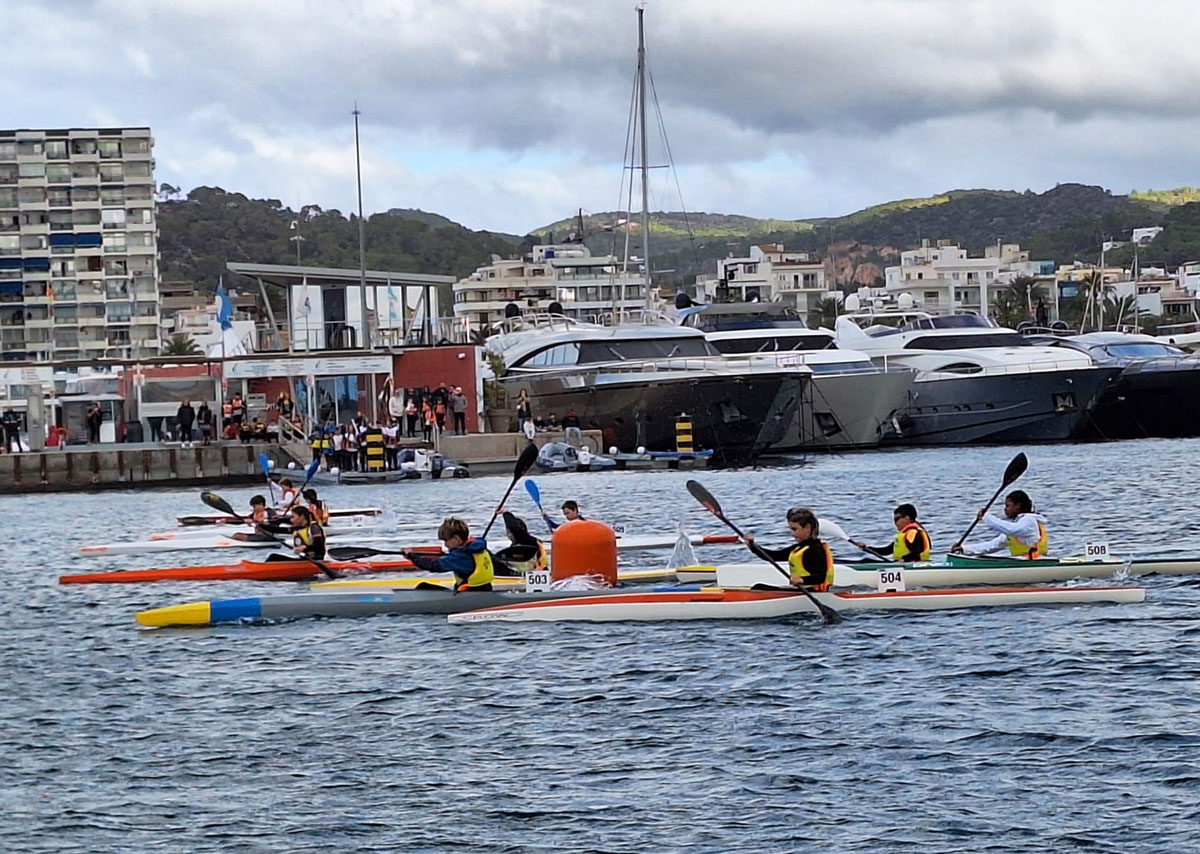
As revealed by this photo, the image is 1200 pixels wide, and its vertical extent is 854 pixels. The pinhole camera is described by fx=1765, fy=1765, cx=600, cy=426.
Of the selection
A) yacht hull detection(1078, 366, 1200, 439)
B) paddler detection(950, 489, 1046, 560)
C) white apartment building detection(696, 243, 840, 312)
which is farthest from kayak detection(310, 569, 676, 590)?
white apartment building detection(696, 243, 840, 312)

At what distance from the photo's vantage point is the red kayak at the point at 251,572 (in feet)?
83.9

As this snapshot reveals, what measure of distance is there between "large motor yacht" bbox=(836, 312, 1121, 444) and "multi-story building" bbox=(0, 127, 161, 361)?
76851 mm

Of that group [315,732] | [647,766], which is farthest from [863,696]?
[315,732]

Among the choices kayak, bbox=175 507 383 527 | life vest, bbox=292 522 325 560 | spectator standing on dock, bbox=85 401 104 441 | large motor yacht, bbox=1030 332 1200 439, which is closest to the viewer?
life vest, bbox=292 522 325 560

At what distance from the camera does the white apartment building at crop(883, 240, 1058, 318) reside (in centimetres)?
14512

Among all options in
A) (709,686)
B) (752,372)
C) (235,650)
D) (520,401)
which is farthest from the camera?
(520,401)

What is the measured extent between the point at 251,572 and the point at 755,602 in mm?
9370

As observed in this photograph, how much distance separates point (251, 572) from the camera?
86.1ft

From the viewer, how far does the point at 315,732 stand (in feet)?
52.4

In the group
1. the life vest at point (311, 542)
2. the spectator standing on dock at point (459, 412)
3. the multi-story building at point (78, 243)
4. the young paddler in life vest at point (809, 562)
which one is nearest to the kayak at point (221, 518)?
the life vest at point (311, 542)

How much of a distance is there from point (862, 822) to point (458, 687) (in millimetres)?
6023

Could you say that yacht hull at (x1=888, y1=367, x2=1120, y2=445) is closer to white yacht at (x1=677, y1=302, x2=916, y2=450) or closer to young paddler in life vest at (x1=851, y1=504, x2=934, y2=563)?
white yacht at (x1=677, y1=302, x2=916, y2=450)

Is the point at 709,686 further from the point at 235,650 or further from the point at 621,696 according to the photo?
the point at 235,650

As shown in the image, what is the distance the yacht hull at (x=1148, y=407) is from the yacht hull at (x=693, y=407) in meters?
10.6
